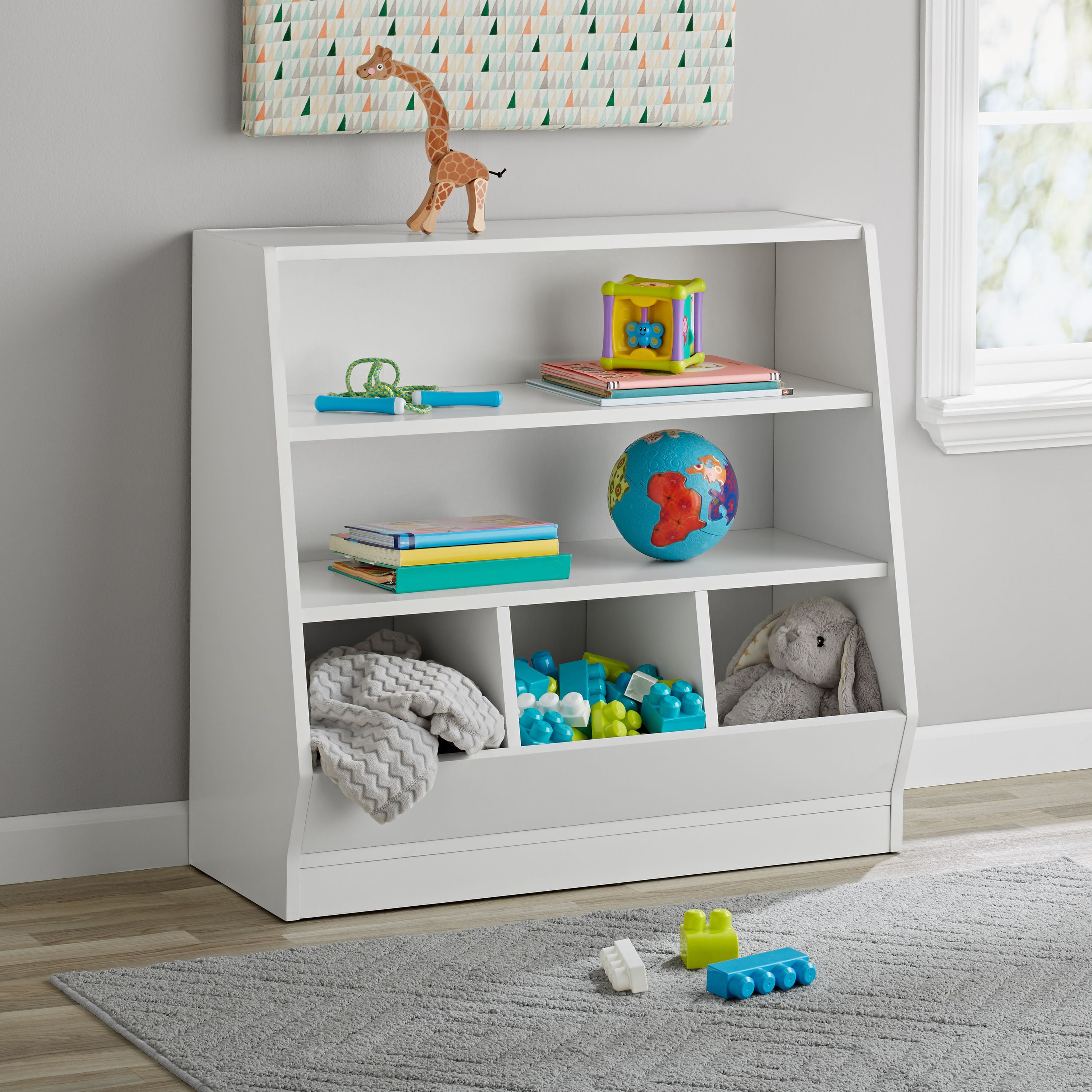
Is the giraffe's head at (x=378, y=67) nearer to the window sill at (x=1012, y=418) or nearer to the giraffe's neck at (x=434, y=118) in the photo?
the giraffe's neck at (x=434, y=118)

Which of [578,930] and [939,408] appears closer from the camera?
[578,930]

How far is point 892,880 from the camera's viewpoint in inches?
97.8

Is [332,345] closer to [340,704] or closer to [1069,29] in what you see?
[340,704]

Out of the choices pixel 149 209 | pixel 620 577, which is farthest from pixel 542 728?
pixel 149 209

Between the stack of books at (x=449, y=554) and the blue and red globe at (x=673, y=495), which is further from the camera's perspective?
the blue and red globe at (x=673, y=495)

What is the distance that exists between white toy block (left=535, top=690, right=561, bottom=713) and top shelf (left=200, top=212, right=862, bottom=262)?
64 cm

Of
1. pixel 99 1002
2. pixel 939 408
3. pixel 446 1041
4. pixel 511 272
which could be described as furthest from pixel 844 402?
pixel 99 1002

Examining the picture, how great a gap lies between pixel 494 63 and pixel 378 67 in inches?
9.9

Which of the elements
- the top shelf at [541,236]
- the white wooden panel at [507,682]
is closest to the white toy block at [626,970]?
the white wooden panel at [507,682]

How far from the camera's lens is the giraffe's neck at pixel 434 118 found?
240cm

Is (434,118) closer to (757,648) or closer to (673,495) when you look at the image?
(673,495)

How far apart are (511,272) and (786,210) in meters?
0.48

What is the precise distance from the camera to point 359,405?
237 cm

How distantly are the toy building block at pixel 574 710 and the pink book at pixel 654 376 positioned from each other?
451mm
